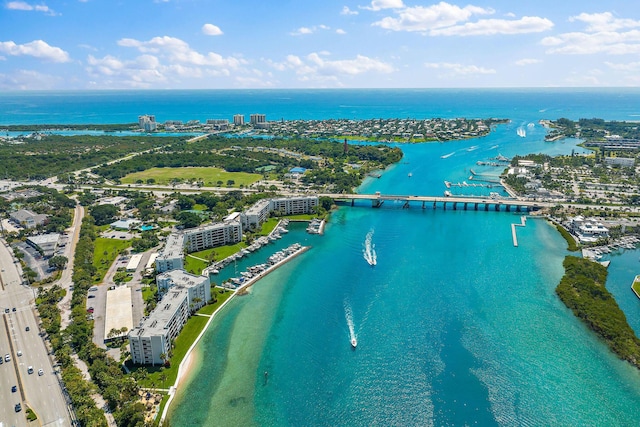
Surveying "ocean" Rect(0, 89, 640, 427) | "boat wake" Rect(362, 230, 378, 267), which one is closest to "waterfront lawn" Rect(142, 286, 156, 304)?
"ocean" Rect(0, 89, 640, 427)

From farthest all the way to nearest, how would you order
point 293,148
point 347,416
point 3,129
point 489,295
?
1. point 3,129
2. point 293,148
3. point 489,295
4. point 347,416

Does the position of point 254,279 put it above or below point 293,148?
below

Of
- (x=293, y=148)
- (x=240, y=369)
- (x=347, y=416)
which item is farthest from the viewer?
(x=293, y=148)

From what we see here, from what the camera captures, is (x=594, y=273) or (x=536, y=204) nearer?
(x=594, y=273)

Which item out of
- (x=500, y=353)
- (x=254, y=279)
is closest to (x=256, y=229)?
(x=254, y=279)

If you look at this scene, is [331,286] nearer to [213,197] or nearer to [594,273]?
[594,273]

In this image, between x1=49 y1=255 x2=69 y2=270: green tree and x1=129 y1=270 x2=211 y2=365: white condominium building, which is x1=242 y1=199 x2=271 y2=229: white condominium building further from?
x1=49 y1=255 x2=69 y2=270: green tree
